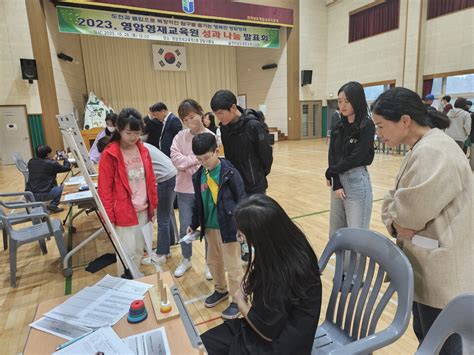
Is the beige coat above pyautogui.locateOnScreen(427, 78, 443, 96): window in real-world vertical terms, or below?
below

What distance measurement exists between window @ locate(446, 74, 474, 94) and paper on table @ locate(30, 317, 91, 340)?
37.3 ft

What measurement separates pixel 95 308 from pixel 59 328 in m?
0.12

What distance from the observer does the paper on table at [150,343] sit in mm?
884

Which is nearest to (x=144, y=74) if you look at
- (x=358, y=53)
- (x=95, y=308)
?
→ (x=358, y=53)

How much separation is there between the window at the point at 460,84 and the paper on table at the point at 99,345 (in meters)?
11.3

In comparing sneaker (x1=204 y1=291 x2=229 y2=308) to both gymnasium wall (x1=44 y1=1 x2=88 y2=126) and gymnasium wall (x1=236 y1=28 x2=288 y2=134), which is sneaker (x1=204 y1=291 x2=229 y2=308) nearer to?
gymnasium wall (x1=44 y1=1 x2=88 y2=126)

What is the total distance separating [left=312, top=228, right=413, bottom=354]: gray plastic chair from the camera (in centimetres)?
102

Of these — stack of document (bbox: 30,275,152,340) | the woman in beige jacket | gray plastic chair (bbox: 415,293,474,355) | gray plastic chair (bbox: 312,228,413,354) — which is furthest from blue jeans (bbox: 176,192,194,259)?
gray plastic chair (bbox: 415,293,474,355)

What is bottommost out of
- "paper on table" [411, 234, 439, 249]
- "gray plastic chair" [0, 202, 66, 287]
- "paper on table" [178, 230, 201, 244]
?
"gray plastic chair" [0, 202, 66, 287]

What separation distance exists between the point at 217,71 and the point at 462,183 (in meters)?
14.4

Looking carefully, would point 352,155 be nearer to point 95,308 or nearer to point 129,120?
point 129,120

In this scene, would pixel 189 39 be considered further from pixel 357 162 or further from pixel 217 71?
pixel 357 162

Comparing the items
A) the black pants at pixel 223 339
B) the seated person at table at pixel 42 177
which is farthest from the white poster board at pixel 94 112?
the black pants at pixel 223 339

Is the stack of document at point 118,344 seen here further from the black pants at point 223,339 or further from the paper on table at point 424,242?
the paper on table at point 424,242
